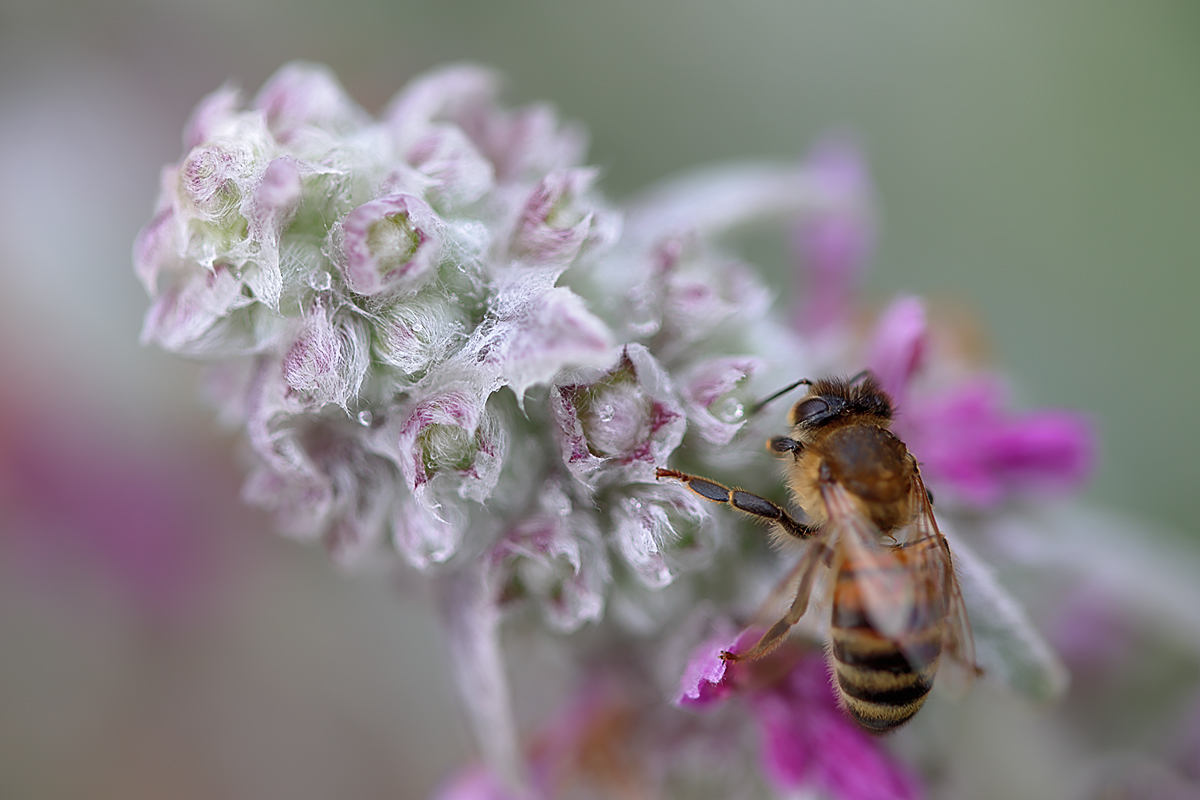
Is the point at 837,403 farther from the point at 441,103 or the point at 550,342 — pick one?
the point at 441,103

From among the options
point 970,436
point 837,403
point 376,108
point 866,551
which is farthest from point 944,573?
point 376,108

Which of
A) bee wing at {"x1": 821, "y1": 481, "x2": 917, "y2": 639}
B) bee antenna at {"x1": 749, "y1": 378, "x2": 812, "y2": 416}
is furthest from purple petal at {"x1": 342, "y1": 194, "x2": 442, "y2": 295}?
bee wing at {"x1": 821, "y1": 481, "x2": 917, "y2": 639}

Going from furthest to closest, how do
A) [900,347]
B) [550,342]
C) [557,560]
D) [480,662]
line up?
[900,347], [480,662], [557,560], [550,342]

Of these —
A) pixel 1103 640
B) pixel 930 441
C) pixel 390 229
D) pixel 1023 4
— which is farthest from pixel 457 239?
pixel 1023 4

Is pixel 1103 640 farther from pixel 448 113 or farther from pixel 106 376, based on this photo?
pixel 106 376

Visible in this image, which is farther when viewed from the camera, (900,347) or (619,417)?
(900,347)
